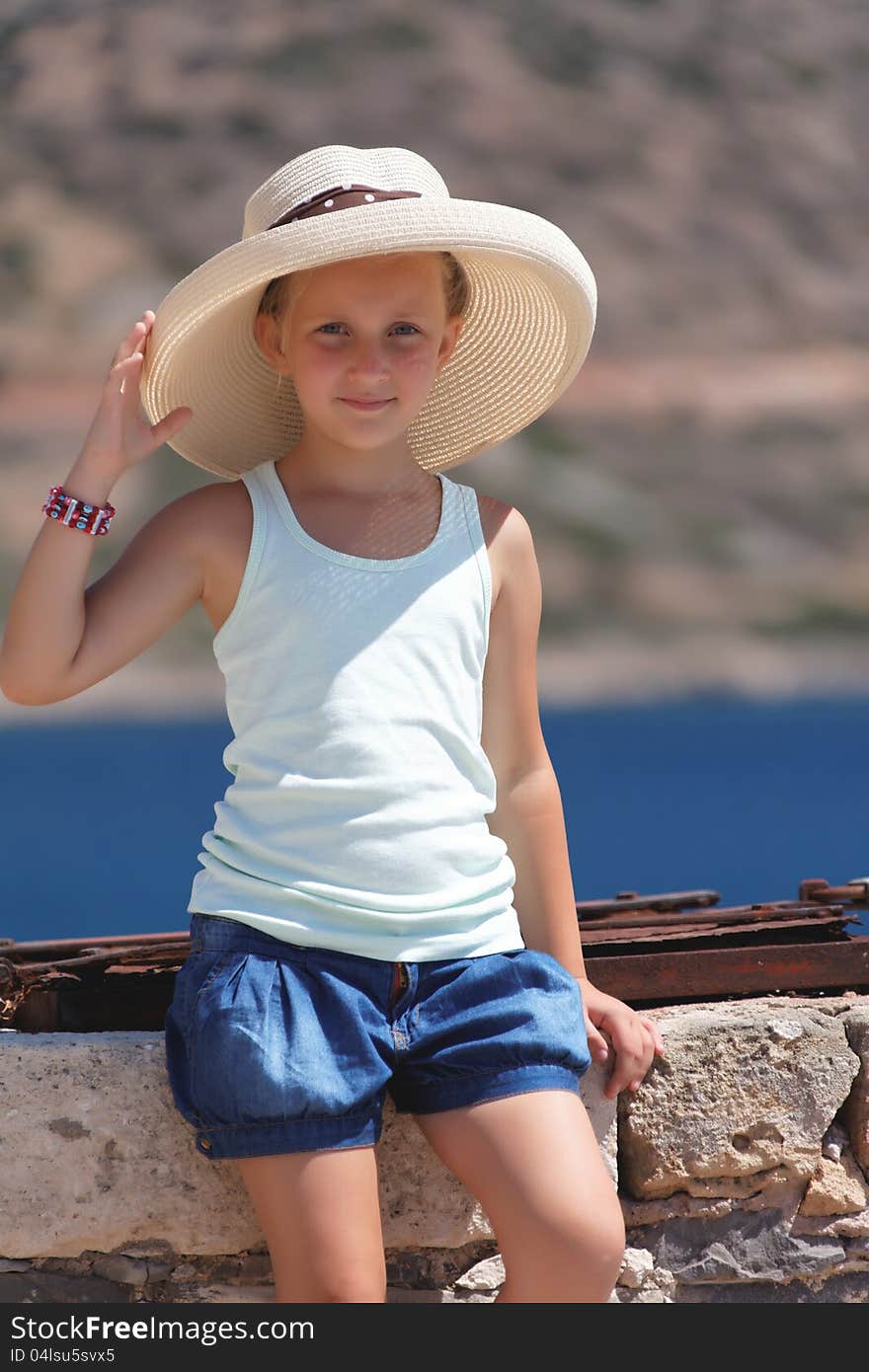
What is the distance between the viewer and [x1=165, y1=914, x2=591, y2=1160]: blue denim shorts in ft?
5.57

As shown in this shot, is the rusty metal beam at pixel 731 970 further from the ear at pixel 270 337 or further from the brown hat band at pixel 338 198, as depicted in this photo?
the brown hat band at pixel 338 198

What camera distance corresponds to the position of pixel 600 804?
6656 millimetres

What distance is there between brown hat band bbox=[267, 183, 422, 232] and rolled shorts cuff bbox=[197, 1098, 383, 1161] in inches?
40.6

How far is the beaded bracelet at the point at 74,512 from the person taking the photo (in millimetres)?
1771

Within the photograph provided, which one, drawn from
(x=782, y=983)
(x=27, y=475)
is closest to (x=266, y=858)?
(x=782, y=983)

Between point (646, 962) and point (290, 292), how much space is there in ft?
3.17

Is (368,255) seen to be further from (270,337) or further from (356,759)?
(356,759)

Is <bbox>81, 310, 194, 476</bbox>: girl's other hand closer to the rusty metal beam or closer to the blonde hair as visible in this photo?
the blonde hair

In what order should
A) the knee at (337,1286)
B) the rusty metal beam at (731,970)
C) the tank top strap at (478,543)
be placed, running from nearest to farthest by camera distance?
the knee at (337,1286), the tank top strap at (478,543), the rusty metal beam at (731,970)

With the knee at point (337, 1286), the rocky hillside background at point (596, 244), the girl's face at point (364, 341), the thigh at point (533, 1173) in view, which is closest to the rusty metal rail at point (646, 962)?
the thigh at point (533, 1173)

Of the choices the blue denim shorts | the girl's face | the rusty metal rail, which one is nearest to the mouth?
the girl's face

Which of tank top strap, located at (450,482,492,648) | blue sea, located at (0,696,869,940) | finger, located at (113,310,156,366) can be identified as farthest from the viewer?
blue sea, located at (0,696,869,940)

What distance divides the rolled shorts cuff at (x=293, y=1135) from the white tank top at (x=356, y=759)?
0.18 meters

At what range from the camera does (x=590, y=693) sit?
23.1 ft
